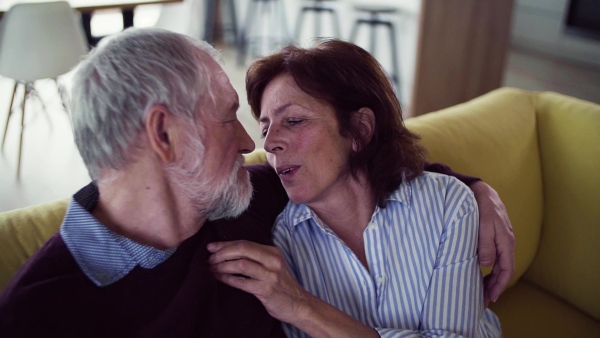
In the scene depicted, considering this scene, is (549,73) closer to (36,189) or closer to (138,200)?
(36,189)

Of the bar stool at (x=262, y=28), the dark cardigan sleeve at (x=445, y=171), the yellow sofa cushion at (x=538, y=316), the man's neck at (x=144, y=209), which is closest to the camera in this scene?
the man's neck at (x=144, y=209)

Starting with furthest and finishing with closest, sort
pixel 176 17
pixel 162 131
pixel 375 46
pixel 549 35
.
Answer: pixel 549 35, pixel 375 46, pixel 176 17, pixel 162 131

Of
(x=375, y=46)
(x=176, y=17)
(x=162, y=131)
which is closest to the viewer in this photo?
(x=162, y=131)

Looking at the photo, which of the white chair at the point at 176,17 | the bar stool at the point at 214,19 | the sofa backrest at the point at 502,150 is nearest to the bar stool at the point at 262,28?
the bar stool at the point at 214,19

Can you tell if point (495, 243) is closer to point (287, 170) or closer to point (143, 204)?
point (287, 170)

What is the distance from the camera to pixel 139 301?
38.9 inches

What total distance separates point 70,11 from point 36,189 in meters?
1.04

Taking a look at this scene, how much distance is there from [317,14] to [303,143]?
14.8ft

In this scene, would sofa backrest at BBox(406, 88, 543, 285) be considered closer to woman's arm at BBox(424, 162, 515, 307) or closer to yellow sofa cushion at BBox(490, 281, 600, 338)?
yellow sofa cushion at BBox(490, 281, 600, 338)

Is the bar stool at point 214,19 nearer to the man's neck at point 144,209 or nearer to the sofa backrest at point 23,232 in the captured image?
the sofa backrest at point 23,232

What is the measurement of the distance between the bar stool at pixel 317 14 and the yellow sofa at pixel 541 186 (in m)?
3.35

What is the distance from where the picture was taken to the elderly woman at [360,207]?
1271 mm

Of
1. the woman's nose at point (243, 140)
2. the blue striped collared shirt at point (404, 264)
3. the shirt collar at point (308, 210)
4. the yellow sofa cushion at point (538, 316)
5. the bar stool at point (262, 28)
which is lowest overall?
the yellow sofa cushion at point (538, 316)

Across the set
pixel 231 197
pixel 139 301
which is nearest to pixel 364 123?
pixel 231 197
